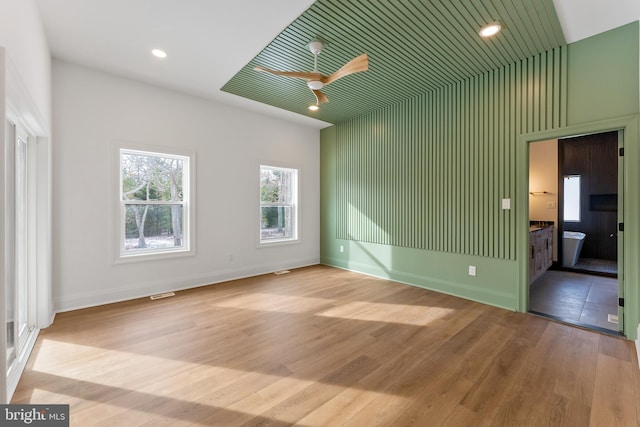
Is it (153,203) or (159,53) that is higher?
(159,53)

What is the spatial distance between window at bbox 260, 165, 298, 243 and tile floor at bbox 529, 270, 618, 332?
407 cm

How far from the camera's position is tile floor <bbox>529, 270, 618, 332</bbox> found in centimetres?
300

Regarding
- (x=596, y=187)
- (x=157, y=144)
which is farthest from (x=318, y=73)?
(x=596, y=187)

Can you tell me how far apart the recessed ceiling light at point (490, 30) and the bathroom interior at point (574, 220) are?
291 cm

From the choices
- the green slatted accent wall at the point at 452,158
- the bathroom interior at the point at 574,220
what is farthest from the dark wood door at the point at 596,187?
the green slatted accent wall at the point at 452,158

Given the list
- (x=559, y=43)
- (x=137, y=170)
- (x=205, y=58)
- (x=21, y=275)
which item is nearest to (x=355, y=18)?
(x=205, y=58)

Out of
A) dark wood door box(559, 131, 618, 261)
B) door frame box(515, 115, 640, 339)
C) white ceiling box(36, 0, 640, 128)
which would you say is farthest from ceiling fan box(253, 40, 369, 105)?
dark wood door box(559, 131, 618, 261)

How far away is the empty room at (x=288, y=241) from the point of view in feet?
6.07

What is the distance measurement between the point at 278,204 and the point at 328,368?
3679mm

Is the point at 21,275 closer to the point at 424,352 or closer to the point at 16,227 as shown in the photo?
the point at 16,227

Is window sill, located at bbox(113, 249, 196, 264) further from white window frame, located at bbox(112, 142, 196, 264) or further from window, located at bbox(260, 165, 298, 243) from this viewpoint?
window, located at bbox(260, 165, 298, 243)

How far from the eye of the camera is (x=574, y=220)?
20.3 feet

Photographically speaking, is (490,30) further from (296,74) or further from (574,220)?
(574,220)

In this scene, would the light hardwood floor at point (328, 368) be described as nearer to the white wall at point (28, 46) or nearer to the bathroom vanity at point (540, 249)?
the bathroom vanity at point (540, 249)
